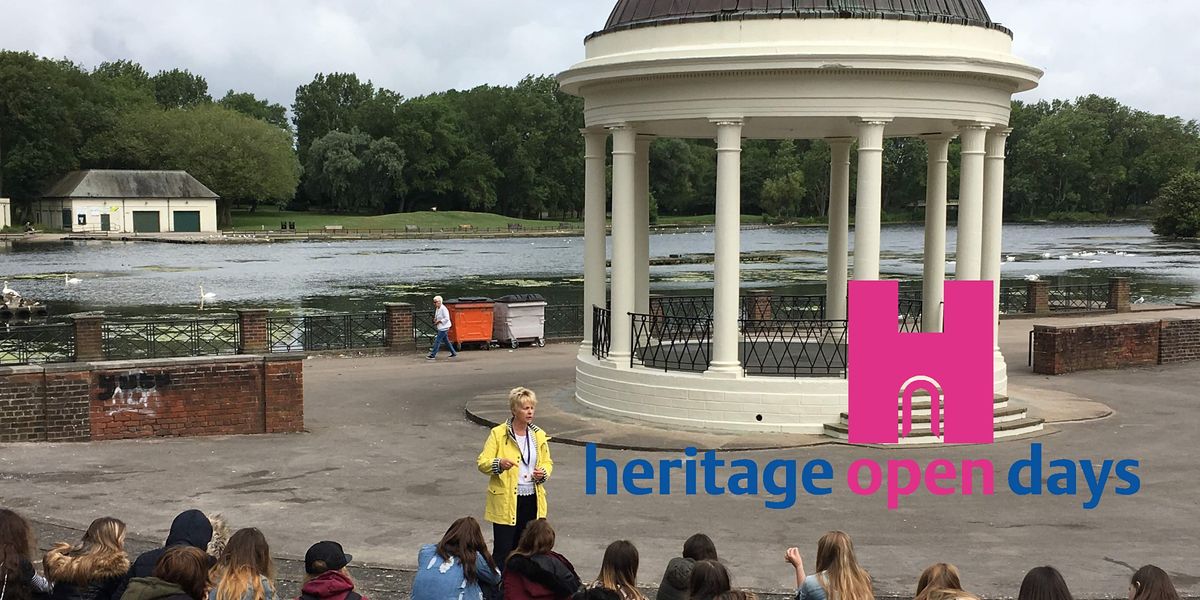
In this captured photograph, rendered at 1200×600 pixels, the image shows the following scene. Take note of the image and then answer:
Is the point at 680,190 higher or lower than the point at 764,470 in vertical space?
higher

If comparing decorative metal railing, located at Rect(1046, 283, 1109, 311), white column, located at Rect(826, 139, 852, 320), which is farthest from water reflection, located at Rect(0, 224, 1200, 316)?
white column, located at Rect(826, 139, 852, 320)

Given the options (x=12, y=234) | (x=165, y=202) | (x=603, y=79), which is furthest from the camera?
(x=165, y=202)

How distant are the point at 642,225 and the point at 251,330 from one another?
10214 millimetres

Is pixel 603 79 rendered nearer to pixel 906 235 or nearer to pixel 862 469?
pixel 862 469

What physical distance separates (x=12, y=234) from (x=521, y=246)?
158ft

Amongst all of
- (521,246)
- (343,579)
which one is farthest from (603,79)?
(521,246)

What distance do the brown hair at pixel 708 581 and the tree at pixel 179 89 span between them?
18607 centimetres

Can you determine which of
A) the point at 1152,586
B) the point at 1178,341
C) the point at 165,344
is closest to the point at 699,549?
the point at 1152,586

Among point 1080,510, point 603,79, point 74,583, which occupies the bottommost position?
point 1080,510

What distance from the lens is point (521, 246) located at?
4872 inches

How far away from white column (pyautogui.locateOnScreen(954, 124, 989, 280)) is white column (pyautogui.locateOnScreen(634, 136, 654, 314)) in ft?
19.7

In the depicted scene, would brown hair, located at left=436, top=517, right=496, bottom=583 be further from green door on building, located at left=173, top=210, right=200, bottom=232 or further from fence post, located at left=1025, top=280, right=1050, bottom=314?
green door on building, located at left=173, top=210, right=200, bottom=232

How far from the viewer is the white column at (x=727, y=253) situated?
2031cm

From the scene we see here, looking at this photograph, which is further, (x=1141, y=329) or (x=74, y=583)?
(x=1141, y=329)
